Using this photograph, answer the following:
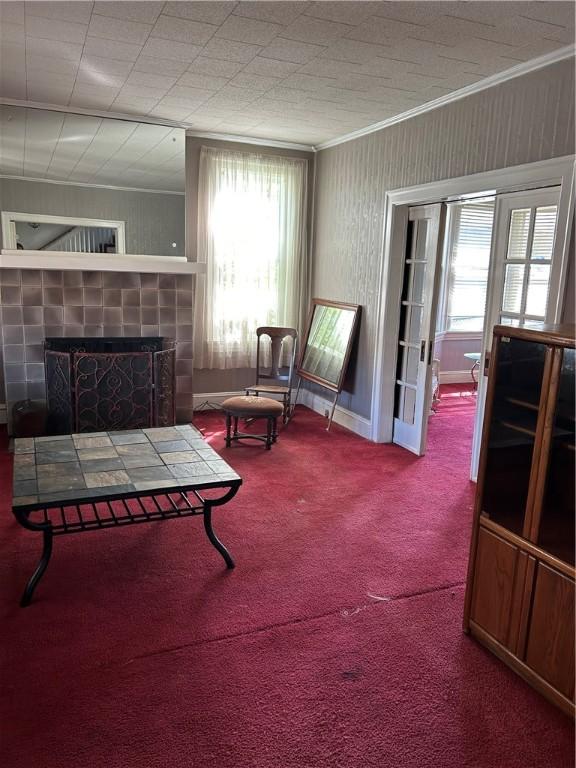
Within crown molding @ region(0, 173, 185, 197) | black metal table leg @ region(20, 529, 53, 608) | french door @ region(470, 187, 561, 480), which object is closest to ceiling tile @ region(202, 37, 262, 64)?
→ french door @ region(470, 187, 561, 480)

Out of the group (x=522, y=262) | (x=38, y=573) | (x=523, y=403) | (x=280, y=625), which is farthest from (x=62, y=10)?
(x=280, y=625)

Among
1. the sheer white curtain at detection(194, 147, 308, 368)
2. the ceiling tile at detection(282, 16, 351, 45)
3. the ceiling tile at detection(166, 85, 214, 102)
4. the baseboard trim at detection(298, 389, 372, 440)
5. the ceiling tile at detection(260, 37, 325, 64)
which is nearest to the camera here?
the ceiling tile at detection(282, 16, 351, 45)

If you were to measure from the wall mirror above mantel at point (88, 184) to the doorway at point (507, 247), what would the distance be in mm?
1873

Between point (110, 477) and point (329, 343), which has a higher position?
point (329, 343)

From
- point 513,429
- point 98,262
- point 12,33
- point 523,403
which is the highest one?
point 12,33

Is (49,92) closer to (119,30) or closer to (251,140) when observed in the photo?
(119,30)

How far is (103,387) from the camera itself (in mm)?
4496

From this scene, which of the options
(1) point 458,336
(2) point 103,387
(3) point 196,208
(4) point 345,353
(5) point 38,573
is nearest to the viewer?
(5) point 38,573

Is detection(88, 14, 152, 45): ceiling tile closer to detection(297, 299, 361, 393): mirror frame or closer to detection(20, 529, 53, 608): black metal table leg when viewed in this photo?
detection(20, 529, 53, 608): black metal table leg

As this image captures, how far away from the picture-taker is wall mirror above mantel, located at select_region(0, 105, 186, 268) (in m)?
4.48

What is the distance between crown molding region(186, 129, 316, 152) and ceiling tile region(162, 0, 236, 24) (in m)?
2.45

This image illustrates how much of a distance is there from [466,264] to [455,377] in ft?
4.58

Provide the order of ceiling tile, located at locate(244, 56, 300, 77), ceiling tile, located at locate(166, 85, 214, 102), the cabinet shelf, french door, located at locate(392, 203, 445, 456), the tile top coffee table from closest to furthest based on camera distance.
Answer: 1. the cabinet shelf
2. the tile top coffee table
3. ceiling tile, located at locate(244, 56, 300, 77)
4. ceiling tile, located at locate(166, 85, 214, 102)
5. french door, located at locate(392, 203, 445, 456)

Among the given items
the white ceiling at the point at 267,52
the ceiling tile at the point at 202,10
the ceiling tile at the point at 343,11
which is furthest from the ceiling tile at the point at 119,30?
the ceiling tile at the point at 343,11
